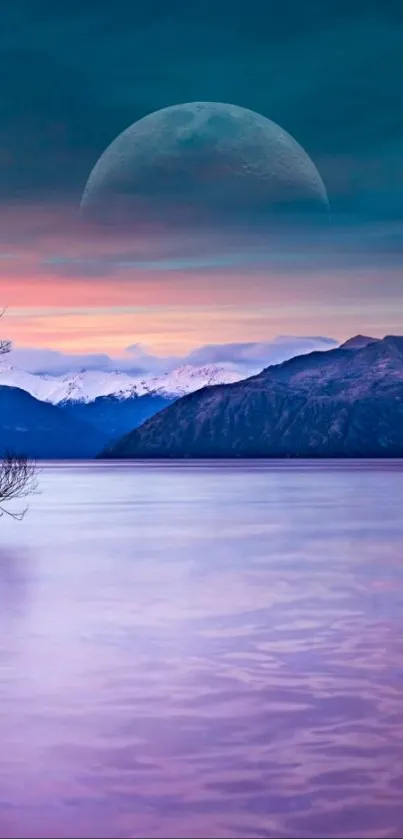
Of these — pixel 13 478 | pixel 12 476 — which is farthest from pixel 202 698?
pixel 12 476

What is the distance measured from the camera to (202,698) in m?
16.6

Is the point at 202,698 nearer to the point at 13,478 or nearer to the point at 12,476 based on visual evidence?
Answer: the point at 13,478

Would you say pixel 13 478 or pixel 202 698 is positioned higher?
pixel 13 478

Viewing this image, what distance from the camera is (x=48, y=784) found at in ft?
40.2

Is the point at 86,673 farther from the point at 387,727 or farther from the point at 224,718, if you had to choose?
the point at 387,727

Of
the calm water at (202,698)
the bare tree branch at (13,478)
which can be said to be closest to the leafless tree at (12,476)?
the bare tree branch at (13,478)

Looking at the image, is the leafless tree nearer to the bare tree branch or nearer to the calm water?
the bare tree branch

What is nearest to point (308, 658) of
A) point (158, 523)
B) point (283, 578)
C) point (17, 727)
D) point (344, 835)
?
point (17, 727)

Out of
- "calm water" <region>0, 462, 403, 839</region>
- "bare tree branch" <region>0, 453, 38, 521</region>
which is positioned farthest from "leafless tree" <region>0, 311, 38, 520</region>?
"calm water" <region>0, 462, 403, 839</region>

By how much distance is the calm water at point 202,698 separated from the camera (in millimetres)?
11297

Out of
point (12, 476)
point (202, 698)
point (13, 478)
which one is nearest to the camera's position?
point (202, 698)

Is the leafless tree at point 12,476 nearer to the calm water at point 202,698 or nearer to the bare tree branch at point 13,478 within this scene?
the bare tree branch at point 13,478

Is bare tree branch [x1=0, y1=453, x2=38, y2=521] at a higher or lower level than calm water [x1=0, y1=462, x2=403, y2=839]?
higher

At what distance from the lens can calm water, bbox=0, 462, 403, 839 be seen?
11.3 metres
